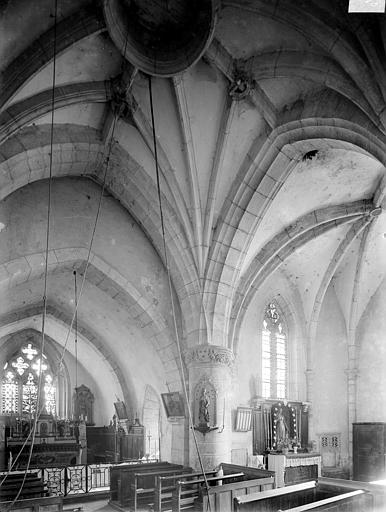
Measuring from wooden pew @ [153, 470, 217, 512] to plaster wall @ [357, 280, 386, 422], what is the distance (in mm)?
7440

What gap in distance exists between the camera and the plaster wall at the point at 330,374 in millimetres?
16906

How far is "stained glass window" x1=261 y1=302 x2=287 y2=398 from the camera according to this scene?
54.2 ft

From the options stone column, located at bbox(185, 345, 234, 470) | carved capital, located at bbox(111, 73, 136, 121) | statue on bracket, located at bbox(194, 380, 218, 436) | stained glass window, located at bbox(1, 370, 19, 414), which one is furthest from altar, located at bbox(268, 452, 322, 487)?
stained glass window, located at bbox(1, 370, 19, 414)

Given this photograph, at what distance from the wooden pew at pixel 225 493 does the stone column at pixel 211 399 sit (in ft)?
4.73

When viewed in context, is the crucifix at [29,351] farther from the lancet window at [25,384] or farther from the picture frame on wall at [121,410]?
the picture frame on wall at [121,410]

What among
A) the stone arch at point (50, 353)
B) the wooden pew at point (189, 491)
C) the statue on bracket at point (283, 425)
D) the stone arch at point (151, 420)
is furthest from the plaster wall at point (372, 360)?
the stone arch at point (50, 353)

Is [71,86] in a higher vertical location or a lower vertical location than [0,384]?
higher

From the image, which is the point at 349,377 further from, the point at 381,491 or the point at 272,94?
the point at 272,94

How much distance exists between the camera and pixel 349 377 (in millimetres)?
17203

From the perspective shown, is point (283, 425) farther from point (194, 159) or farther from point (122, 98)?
point (122, 98)

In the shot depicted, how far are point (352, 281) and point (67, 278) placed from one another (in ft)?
27.8

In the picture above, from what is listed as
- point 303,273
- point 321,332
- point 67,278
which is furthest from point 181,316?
point 321,332

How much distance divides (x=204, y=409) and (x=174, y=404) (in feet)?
5.27

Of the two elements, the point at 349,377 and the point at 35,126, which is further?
the point at 349,377
